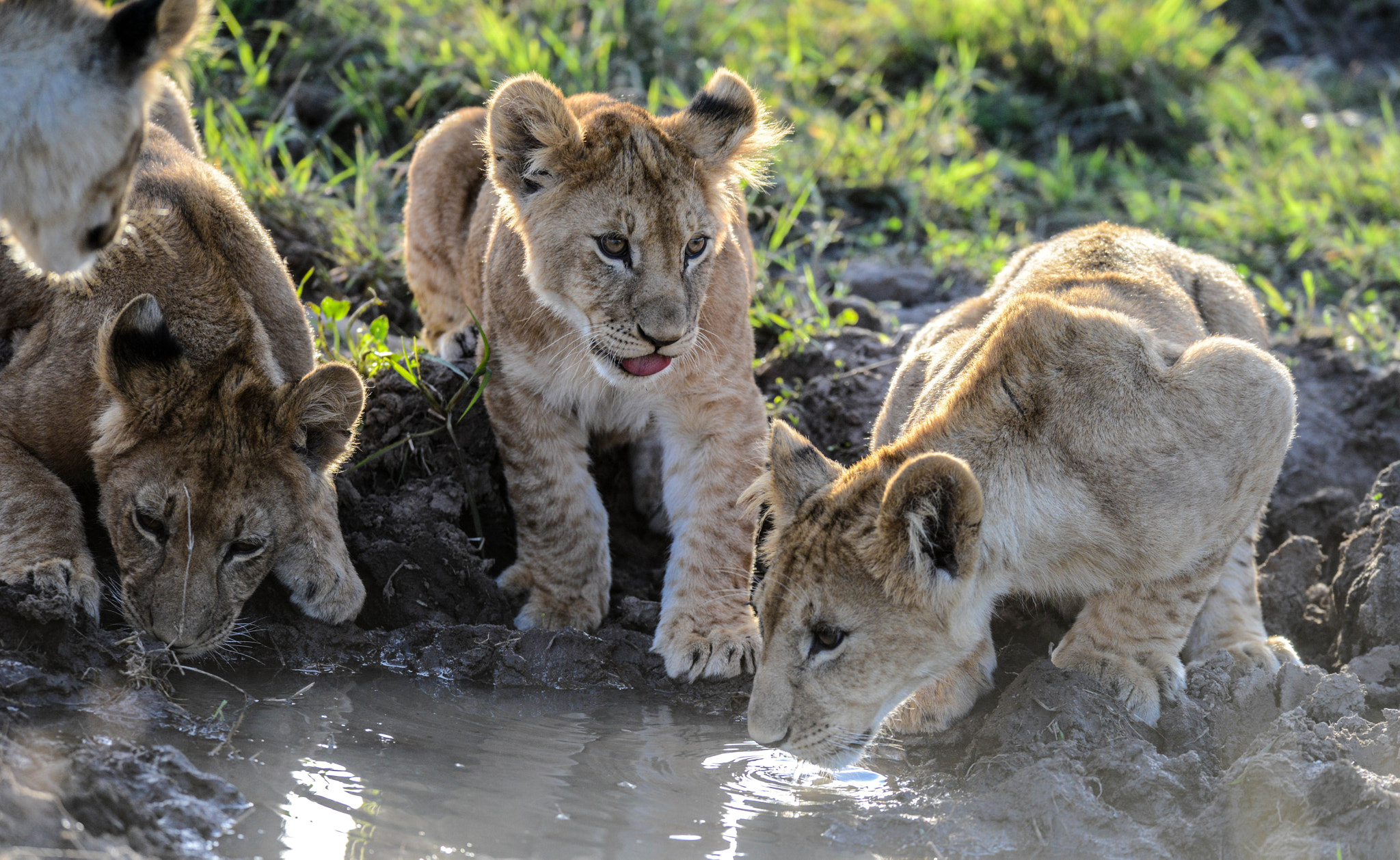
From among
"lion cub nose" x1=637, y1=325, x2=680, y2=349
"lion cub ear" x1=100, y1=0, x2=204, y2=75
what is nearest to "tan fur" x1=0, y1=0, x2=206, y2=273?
"lion cub ear" x1=100, y1=0, x2=204, y2=75

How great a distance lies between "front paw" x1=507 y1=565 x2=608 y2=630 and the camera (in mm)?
4629

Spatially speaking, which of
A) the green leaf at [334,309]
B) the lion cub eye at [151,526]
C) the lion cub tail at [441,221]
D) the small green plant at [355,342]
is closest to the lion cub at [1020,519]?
the lion cub eye at [151,526]

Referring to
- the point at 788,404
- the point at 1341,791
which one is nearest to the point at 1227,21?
the point at 788,404

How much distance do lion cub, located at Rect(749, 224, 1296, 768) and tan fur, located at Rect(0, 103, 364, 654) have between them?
1.42 m

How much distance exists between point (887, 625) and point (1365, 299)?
15.9ft

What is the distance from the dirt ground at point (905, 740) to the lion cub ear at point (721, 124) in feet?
4.13

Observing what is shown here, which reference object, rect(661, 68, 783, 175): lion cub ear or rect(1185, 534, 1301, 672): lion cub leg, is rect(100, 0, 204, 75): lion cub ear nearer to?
rect(661, 68, 783, 175): lion cub ear

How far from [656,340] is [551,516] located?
0.84 meters

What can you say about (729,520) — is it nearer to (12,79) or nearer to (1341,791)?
(1341,791)

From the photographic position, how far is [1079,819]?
3281 mm

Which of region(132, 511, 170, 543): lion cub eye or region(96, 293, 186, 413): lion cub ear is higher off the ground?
region(96, 293, 186, 413): lion cub ear

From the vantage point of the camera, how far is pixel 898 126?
8.34 meters

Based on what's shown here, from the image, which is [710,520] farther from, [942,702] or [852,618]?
[852,618]

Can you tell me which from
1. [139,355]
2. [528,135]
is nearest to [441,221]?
[528,135]
